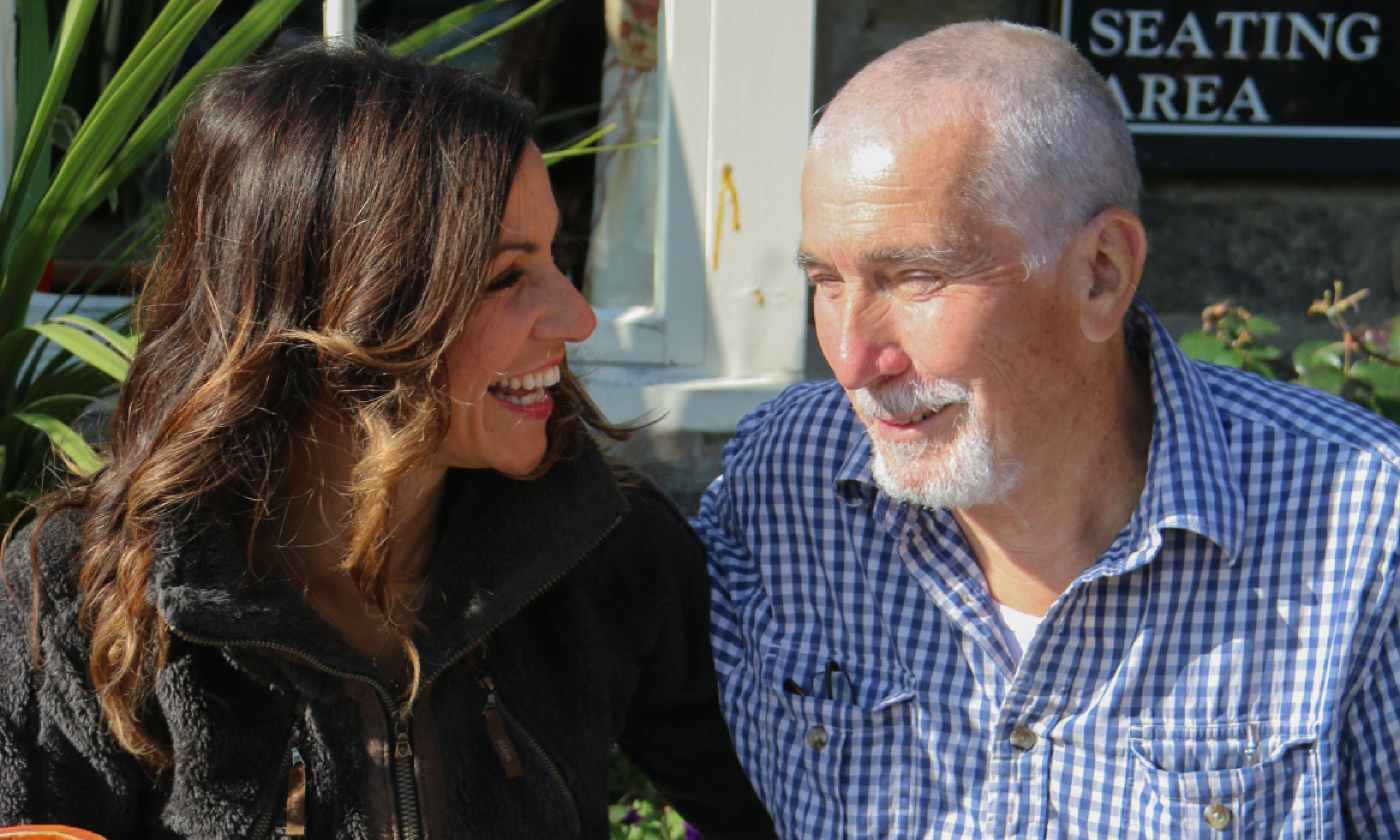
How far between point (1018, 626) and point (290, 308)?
3.64 feet

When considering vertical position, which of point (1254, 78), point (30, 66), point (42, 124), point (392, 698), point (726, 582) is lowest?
point (392, 698)

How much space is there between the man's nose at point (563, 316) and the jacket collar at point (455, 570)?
211 millimetres

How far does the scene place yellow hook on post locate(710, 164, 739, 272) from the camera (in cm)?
292

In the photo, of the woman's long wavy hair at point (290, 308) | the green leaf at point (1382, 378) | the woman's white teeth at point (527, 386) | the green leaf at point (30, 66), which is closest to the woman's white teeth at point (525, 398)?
A: the woman's white teeth at point (527, 386)

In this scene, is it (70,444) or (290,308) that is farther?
(70,444)

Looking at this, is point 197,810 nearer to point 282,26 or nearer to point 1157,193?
point 282,26

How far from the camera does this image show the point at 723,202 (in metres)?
2.93

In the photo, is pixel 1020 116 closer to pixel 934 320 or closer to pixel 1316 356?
pixel 934 320

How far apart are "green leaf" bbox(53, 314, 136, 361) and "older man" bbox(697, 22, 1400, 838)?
42.8 inches

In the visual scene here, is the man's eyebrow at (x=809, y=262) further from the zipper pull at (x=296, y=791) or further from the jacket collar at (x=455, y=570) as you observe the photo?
the zipper pull at (x=296, y=791)

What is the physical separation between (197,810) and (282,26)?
2062 mm

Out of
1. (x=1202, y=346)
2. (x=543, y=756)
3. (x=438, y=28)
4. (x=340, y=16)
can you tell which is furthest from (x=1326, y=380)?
(x=340, y=16)

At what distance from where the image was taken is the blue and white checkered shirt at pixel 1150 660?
5.47 feet

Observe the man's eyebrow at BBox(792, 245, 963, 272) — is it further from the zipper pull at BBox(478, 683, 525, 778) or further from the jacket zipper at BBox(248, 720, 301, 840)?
the jacket zipper at BBox(248, 720, 301, 840)
